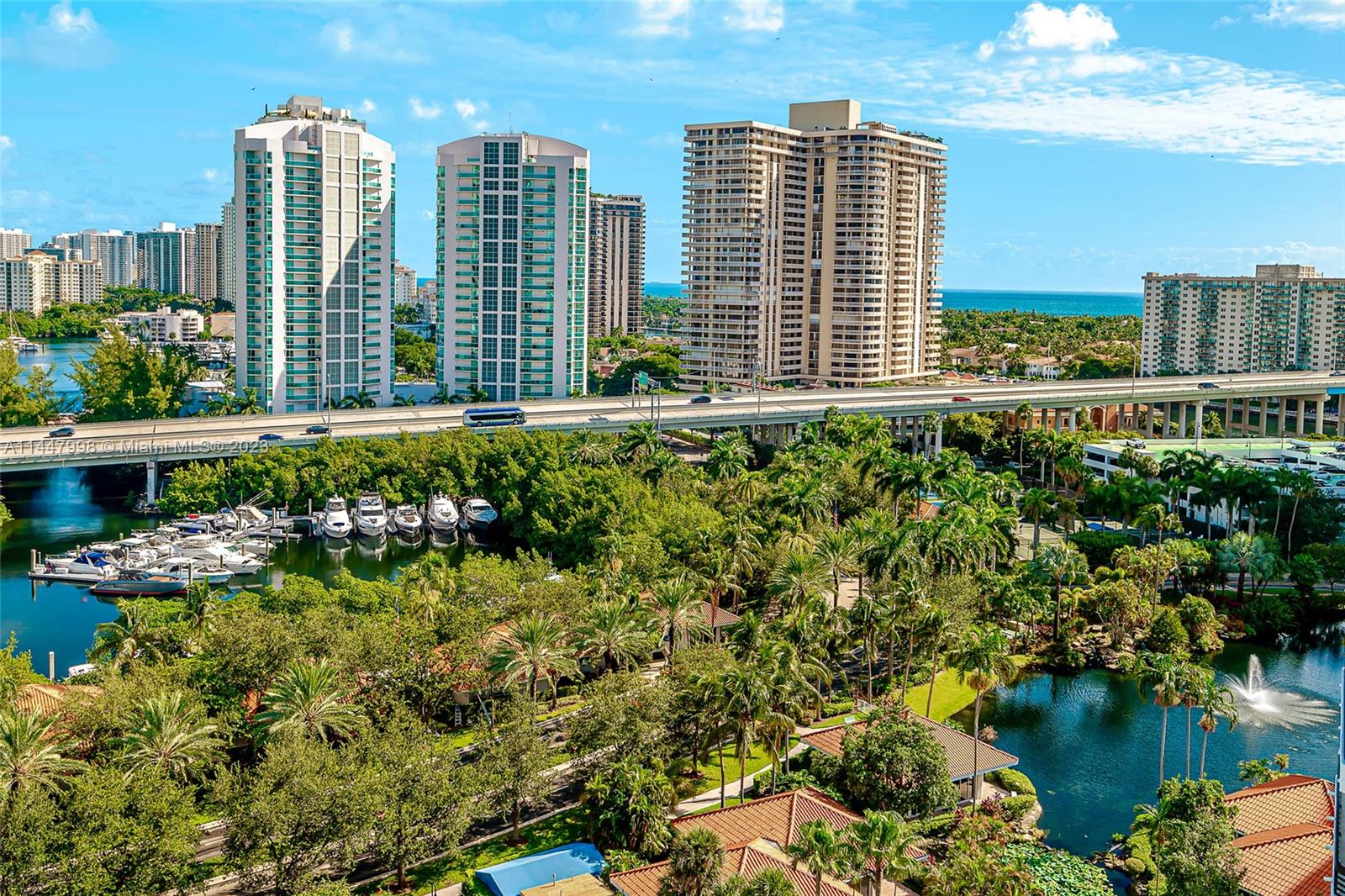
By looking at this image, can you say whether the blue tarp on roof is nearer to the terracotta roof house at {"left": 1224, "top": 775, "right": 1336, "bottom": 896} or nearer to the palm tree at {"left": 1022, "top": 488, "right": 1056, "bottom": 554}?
the terracotta roof house at {"left": 1224, "top": 775, "right": 1336, "bottom": 896}

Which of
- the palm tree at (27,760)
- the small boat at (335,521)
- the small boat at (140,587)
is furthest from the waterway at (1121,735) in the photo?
the small boat at (335,521)

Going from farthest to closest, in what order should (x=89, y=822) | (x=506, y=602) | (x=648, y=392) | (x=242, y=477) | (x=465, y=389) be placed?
1. (x=648, y=392)
2. (x=465, y=389)
3. (x=242, y=477)
4. (x=506, y=602)
5. (x=89, y=822)

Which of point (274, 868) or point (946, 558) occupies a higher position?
point (946, 558)

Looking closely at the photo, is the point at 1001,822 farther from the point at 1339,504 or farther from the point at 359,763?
the point at 1339,504

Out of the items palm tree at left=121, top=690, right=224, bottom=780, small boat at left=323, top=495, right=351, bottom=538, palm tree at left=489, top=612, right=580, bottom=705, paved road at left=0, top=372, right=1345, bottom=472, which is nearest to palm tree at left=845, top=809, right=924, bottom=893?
palm tree at left=489, top=612, right=580, bottom=705

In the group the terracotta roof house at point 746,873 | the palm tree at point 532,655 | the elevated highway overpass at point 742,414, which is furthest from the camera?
the elevated highway overpass at point 742,414

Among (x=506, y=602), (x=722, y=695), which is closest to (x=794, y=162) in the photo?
(x=506, y=602)

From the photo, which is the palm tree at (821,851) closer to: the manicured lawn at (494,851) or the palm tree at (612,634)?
the manicured lawn at (494,851)
